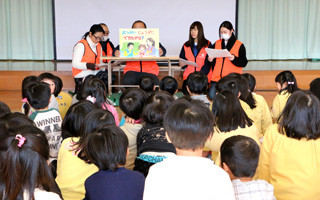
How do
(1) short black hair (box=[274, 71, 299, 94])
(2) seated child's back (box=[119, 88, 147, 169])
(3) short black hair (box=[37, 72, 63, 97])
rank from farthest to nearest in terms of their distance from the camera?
(1) short black hair (box=[274, 71, 299, 94]) → (3) short black hair (box=[37, 72, 63, 97]) → (2) seated child's back (box=[119, 88, 147, 169])

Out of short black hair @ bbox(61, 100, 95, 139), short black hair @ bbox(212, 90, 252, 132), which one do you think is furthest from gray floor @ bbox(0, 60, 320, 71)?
short black hair @ bbox(212, 90, 252, 132)

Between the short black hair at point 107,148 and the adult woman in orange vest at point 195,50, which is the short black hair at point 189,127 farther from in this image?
the adult woman in orange vest at point 195,50

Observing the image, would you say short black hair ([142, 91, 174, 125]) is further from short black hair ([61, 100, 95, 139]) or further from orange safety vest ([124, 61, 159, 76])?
orange safety vest ([124, 61, 159, 76])

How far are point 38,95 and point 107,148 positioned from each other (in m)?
1.10

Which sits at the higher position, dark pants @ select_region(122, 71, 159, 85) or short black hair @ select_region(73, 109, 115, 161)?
dark pants @ select_region(122, 71, 159, 85)

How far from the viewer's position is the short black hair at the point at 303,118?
1.65 m

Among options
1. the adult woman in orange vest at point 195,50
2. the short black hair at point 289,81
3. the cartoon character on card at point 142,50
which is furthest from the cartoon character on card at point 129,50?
the short black hair at point 289,81

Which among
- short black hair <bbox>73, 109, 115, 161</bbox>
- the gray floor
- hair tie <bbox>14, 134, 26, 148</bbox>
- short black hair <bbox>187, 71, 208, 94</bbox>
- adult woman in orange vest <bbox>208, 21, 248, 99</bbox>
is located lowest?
short black hair <bbox>73, 109, 115, 161</bbox>

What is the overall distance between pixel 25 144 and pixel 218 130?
1.14 metres

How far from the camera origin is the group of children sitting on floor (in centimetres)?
116

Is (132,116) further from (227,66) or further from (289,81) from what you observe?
(227,66)

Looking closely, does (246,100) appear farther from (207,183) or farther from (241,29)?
(241,29)

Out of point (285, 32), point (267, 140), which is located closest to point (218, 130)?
point (267, 140)

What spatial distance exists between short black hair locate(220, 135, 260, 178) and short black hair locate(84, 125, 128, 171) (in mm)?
424
